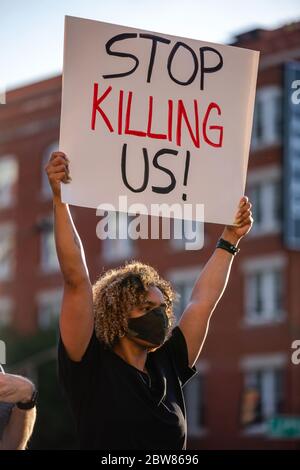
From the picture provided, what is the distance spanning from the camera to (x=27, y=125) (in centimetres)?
4275

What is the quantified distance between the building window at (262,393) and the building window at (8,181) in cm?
1242

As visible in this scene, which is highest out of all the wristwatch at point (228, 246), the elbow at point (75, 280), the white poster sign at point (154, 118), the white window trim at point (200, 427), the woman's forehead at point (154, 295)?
the white poster sign at point (154, 118)

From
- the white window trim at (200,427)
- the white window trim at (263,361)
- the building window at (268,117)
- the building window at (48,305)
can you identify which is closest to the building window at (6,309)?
the building window at (48,305)

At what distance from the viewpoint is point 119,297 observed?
444cm

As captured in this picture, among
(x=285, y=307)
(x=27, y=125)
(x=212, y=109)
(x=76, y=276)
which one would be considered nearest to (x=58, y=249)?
(x=76, y=276)

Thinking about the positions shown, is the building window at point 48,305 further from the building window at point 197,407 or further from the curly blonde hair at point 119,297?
the curly blonde hair at point 119,297

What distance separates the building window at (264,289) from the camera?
34.2 m

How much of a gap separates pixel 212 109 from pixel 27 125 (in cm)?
3827

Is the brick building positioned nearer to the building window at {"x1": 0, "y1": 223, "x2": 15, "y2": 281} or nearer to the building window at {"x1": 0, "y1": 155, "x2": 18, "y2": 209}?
the building window at {"x1": 0, "y1": 223, "x2": 15, "y2": 281}

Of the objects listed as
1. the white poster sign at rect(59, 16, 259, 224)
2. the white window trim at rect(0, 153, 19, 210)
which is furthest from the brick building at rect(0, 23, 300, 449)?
the white poster sign at rect(59, 16, 259, 224)

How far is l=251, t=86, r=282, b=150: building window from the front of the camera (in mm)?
34875

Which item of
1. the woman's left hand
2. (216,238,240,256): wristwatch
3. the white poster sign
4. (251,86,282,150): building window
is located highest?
(251,86,282,150): building window

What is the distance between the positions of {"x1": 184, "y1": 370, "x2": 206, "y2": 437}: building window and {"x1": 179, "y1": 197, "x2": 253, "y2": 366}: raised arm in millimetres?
31636
